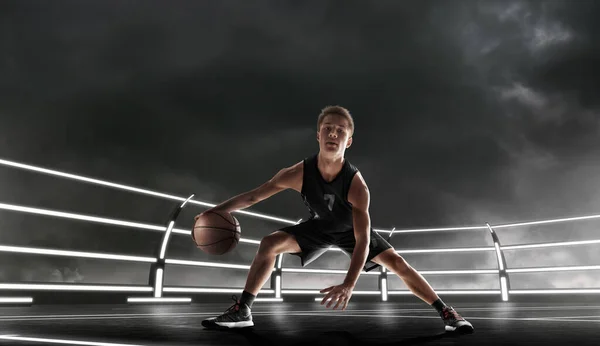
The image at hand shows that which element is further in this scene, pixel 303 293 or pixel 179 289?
pixel 303 293

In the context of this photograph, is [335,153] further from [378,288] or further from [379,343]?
[378,288]

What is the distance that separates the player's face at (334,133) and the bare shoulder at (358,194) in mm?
180

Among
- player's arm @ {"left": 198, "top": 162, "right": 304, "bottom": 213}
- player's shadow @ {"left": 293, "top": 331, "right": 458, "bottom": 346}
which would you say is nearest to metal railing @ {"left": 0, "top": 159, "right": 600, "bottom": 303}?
player's arm @ {"left": 198, "top": 162, "right": 304, "bottom": 213}

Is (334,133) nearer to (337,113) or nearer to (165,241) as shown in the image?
(337,113)

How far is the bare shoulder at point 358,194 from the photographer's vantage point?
257 centimetres

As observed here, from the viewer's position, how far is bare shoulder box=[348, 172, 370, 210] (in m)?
2.57

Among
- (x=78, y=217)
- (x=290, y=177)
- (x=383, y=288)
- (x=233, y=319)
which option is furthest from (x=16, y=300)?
(x=383, y=288)

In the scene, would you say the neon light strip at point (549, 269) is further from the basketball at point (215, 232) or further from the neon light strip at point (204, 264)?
the basketball at point (215, 232)

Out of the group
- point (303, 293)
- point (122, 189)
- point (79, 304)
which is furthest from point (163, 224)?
point (303, 293)

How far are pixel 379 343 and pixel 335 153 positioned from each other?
106 cm

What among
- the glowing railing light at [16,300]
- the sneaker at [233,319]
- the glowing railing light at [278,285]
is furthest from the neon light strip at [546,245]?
the glowing railing light at [16,300]

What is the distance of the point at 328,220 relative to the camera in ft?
8.99

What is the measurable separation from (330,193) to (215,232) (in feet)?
2.16

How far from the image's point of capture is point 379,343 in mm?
1845
